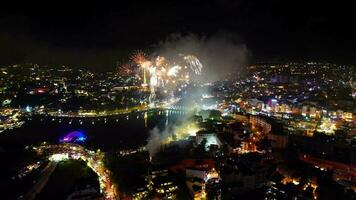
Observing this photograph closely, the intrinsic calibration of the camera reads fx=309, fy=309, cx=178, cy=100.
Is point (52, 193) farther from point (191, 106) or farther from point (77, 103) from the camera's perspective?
point (77, 103)

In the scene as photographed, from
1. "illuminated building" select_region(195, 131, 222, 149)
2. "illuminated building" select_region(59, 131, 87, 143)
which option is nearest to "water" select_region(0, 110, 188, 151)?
"illuminated building" select_region(59, 131, 87, 143)

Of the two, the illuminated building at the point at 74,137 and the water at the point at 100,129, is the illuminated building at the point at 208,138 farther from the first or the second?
the illuminated building at the point at 74,137

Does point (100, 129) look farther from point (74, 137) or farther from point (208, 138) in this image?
point (208, 138)

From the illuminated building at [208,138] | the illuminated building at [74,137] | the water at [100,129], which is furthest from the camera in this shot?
the illuminated building at [74,137]

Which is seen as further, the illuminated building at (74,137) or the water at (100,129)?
the illuminated building at (74,137)

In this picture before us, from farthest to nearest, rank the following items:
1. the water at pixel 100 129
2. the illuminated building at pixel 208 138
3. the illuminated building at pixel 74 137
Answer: the illuminated building at pixel 74 137 → the water at pixel 100 129 → the illuminated building at pixel 208 138

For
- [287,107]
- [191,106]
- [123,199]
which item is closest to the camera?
[123,199]

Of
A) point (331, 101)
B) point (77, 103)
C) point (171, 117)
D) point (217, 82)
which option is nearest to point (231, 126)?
point (171, 117)

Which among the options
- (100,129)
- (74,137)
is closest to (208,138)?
(74,137)

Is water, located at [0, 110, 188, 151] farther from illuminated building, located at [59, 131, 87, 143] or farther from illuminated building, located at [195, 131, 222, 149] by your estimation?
illuminated building, located at [195, 131, 222, 149]

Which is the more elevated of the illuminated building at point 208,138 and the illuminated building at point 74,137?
the illuminated building at point 208,138

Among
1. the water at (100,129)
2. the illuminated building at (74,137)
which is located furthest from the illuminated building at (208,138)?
the illuminated building at (74,137)
